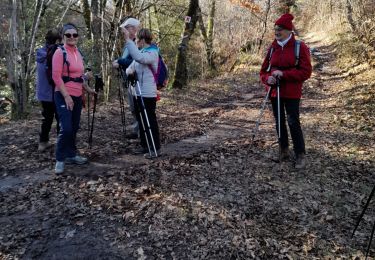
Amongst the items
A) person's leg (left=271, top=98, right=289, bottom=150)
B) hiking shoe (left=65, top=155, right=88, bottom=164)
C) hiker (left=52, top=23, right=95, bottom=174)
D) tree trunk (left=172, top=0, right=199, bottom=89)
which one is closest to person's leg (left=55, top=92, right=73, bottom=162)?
hiker (left=52, top=23, right=95, bottom=174)

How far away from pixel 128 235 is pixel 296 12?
45.9m

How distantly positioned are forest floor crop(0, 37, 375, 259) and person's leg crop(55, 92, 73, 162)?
0.38 metres

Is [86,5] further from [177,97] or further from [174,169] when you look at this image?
[174,169]

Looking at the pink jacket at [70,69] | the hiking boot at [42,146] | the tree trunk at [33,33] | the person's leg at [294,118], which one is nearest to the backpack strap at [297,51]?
the person's leg at [294,118]

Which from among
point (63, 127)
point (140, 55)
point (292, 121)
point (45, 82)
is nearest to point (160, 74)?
point (140, 55)

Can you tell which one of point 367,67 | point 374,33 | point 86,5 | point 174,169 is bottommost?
point 174,169

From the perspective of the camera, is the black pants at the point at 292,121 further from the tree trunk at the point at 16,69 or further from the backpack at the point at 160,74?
the tree trunk at the point at 16,69

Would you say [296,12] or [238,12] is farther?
[296,12]

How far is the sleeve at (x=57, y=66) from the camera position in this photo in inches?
216

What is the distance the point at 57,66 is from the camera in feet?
18.0

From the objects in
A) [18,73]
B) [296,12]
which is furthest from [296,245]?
[296,12]

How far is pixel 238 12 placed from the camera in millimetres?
27359

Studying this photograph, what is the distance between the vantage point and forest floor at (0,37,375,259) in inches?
171

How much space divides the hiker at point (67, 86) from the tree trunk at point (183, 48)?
9321 millimetres
